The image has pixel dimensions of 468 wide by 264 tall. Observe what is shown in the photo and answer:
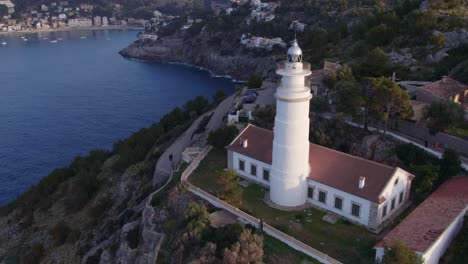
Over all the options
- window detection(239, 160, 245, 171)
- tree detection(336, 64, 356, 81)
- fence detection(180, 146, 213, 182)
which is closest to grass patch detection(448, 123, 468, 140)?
tree detection(336, 64, 356, 81)

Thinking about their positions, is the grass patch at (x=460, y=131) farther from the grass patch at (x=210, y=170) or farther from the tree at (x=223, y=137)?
the grass patch at (x=210, y=170)

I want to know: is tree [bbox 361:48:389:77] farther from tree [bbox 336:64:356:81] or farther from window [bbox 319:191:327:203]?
window [bbox 319:191:327:203]

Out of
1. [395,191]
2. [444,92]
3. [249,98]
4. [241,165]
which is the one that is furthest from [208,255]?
[249,98]

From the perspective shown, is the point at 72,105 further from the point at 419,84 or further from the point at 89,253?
the point at 419,84

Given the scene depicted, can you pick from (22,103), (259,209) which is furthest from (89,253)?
(22,103)

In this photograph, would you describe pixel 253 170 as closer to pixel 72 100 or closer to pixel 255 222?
pixel 255 222

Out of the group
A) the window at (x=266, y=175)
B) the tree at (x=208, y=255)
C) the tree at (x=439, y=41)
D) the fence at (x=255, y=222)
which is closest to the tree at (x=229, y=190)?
the fence at (x=255, y=222)
